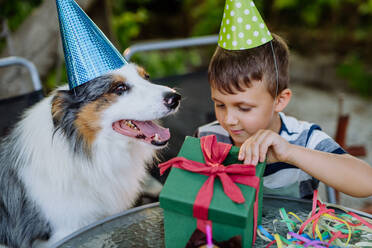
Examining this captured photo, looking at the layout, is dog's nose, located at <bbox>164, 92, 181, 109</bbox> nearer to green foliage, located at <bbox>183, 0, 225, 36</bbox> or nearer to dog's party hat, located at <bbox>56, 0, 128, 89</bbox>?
dog's party hat, located at <bbox>56, 0, 128, 89</bbox>

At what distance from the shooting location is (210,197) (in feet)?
2.93

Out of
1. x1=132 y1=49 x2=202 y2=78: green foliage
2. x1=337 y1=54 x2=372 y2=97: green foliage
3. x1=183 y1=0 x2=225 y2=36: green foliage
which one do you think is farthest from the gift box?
x1=337 y1=54 x2=372 y2=97: green foliage

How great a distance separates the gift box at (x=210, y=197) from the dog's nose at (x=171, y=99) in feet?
1.88

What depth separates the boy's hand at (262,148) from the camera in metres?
1.02

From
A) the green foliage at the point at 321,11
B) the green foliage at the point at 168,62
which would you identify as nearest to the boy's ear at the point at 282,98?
the green foliage at the point at 168,62

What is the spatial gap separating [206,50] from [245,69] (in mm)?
4831

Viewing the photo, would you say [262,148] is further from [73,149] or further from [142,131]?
[73,149]

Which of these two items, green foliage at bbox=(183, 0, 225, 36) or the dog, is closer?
the dog

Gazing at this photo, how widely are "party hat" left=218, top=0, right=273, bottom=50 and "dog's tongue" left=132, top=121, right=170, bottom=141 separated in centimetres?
50

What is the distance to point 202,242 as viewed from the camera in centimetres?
91

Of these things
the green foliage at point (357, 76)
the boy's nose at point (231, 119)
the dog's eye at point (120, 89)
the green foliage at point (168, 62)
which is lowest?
the green foliage at point (357, 76)

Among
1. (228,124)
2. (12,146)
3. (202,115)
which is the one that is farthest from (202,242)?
(202,115)

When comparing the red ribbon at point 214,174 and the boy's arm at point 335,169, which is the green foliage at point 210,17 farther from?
the red ribbon at point 214,174

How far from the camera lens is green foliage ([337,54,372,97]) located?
4.83m
